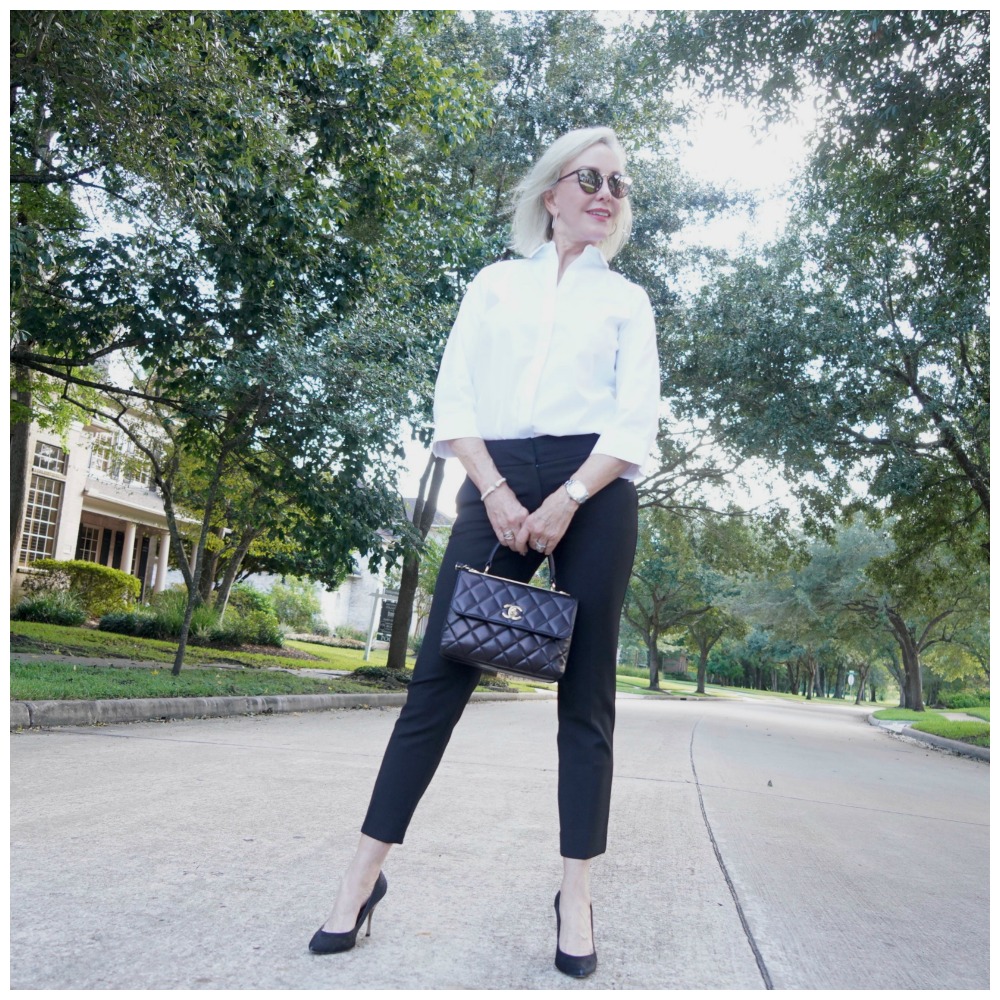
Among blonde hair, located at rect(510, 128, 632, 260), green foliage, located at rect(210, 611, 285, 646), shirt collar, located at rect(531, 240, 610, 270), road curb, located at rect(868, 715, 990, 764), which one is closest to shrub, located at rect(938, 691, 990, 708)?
road curb, located at rect(868, 715, 990, 764)

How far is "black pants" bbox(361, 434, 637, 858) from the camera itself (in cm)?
224

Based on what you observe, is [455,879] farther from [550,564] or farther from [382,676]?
[382,676]

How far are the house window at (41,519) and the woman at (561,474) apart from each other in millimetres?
25064

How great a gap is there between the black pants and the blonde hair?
763mm

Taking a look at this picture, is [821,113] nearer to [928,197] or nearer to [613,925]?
[928,197]

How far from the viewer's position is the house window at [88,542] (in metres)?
31.3

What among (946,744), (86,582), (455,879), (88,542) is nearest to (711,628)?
(88,542)

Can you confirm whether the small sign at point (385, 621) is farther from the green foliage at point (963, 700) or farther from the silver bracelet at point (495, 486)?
the silver bracelet at point (495, 486)

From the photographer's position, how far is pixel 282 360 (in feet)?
31.2

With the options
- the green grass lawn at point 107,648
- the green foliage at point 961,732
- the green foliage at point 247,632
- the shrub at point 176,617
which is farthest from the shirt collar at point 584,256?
the green foliage at point 247,632

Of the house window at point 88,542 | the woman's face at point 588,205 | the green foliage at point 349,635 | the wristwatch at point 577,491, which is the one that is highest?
the house window at point 88,542

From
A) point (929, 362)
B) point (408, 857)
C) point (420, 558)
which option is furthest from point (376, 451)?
point (929, 362)

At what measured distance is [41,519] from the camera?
2556cm

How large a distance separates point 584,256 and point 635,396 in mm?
495
